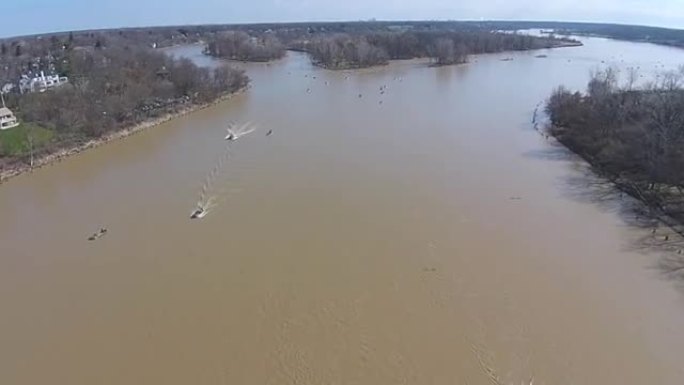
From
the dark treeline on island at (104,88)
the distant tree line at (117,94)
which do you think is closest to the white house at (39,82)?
the dark treeline on island at (104,88)

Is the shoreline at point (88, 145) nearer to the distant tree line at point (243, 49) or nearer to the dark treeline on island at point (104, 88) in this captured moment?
the dark treeline on island at point (104, 88)

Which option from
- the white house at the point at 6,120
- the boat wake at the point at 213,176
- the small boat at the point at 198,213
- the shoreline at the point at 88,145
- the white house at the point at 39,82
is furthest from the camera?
the white house at the point at 39,82

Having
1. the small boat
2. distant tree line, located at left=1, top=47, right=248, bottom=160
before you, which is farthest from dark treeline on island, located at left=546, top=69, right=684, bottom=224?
distant tree line, located at left=1, top=47, right=248, bottom=160

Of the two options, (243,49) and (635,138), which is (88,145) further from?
(243,49)

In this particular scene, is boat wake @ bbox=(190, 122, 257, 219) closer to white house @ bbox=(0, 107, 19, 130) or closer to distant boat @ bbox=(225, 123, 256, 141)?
distant boat @ bbox=(225, 123, 256, 141)

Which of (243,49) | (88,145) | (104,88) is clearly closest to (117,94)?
(104,88)
